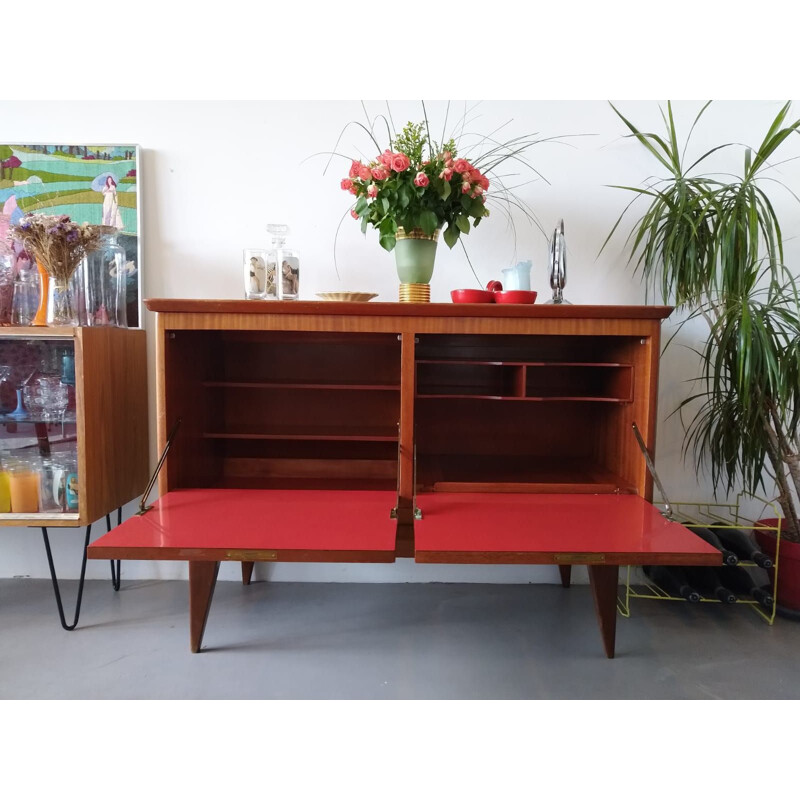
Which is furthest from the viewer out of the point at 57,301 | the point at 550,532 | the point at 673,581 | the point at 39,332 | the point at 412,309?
the point at 673,581

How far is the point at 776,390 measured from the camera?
2.11 m

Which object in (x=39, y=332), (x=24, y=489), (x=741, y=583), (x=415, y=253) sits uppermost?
(x=415, y=253)

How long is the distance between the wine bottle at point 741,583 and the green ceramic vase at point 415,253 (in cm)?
192

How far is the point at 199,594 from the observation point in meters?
2.02

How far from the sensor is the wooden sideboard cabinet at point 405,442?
1.63m

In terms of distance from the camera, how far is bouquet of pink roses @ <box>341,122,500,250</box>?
2039 mm

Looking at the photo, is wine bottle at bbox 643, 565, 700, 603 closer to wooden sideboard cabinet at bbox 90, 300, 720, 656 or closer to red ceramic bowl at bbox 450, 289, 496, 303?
wooden sideboard cabinet at bbox 90, 300, 720, 656

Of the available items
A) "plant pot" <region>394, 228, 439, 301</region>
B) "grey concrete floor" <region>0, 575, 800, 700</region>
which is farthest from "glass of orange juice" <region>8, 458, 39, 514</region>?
"plant pot" <region>394, 228, 439, 301</region>

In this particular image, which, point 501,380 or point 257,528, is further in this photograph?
point 501,380

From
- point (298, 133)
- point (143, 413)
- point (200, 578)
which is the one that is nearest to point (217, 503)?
point (200, 578)

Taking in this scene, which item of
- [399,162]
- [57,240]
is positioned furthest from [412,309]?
[57,240]

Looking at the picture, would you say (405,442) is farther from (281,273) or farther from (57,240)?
(57,240)

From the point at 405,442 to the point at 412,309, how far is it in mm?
519

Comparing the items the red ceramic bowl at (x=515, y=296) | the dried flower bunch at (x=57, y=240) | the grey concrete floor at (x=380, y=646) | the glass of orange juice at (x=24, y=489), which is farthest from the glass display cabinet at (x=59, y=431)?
the red ceramic bowl at (x=515, y=296)
